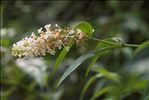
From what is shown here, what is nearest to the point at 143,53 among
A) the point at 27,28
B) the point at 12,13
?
the point at 27,28

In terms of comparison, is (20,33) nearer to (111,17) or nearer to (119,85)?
(111,17)

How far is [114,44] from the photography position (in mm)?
1169

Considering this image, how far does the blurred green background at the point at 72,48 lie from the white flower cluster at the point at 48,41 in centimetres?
73

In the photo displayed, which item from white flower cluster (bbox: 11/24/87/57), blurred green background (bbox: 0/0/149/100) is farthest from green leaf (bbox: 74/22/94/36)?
blurred green background (bbox: 0/0/149/100)

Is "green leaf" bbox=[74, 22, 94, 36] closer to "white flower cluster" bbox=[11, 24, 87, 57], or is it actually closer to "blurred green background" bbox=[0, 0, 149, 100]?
"white flower cluster" bbox=[11, 24, 87, 57]

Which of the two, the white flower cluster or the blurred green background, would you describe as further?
the blurred green background

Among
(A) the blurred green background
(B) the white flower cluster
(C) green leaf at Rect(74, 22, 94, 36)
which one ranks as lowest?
(B) the white flower cluster

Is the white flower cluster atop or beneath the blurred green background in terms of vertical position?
beneath

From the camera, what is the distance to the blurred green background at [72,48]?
202 centimetres

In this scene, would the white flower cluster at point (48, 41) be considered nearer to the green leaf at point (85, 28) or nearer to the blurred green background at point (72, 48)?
the green leaf at point (85, 28)

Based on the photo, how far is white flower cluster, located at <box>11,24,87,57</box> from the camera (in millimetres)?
1092

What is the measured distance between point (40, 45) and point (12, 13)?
6.00 feet

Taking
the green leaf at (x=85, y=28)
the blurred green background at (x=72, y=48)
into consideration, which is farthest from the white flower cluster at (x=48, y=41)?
the blurred green background at (x=72, y=48)

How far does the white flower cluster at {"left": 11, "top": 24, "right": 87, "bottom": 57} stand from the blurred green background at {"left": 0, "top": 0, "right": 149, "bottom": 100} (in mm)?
726
